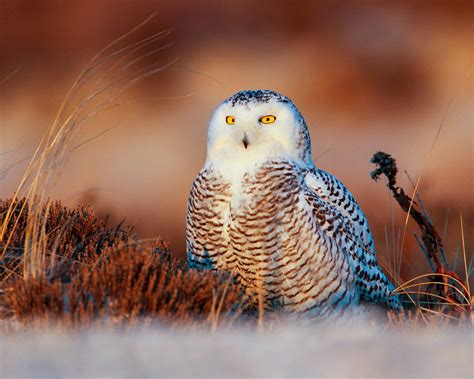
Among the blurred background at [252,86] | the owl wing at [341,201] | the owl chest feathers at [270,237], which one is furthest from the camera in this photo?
the blurred background at [252,86]

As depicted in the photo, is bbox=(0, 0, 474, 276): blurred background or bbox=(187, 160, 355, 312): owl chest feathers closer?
bbox=(187, 160, 355, 312): owl chest feathers

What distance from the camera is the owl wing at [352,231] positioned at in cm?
396

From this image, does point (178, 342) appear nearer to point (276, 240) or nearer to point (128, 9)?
point (276, 240)

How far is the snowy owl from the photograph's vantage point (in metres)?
3.77

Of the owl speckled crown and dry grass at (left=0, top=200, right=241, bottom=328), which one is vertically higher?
the owl speckled crown

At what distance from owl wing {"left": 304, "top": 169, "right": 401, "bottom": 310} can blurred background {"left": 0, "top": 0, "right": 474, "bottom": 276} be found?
3.81 metres

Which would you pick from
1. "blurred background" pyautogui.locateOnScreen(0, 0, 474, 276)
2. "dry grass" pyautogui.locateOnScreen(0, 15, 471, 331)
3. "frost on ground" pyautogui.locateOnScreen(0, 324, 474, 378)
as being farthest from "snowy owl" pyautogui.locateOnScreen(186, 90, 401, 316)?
"blurred background" pyautogui.locateOnScreen(0, 0, 474, 276)

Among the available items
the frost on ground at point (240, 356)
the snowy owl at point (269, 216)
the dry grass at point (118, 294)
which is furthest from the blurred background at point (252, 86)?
the frost on ground at point (240, 356)

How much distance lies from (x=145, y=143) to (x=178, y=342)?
26.2ft

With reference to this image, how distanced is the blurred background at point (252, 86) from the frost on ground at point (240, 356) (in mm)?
5217

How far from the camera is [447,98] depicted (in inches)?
471

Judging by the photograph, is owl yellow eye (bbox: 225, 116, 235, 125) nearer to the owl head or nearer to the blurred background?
the owl head

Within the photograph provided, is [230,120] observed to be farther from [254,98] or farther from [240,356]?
[240,356]

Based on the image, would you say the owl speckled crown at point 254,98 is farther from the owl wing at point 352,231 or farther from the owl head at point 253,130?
the owl wing at point 352,231
